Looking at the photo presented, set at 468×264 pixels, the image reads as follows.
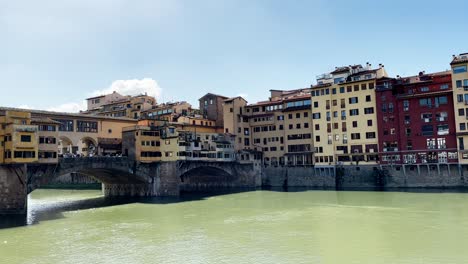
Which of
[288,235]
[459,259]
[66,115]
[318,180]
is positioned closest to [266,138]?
[318,180]

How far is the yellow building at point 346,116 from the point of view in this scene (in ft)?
255

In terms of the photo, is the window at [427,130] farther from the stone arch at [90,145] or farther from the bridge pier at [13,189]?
the bridge pier at [13,189]

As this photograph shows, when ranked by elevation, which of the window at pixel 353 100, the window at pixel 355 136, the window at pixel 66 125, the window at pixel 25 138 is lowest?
the window at pixel 25 138

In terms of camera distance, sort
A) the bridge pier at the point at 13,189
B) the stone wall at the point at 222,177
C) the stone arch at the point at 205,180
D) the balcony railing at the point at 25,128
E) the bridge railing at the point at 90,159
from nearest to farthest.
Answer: the bridge pier at the point at 13,189 < the balcony railing at the point at 25,128 < the bridge railing at the point at 90,159 < the stone wall at the point at 222,177 < the stone arch at the point at 205,180

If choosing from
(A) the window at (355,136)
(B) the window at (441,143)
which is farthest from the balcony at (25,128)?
(B) the window at (441,143)

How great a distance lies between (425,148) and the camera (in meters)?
71.2

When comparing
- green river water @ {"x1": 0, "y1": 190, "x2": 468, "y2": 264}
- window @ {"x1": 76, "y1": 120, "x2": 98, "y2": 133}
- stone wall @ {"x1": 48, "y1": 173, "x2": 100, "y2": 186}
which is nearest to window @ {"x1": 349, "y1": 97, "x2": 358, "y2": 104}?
green river water @ {"x1": 0, "y1": 190, "x2": 468, "y2": 264}

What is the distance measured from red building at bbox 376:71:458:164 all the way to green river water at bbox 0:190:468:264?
12.8 metres

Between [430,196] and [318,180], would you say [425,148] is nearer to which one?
[430,196]

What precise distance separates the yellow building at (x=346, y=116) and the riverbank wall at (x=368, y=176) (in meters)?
2.08

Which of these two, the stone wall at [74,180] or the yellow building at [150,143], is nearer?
the yellow building at [150,143]

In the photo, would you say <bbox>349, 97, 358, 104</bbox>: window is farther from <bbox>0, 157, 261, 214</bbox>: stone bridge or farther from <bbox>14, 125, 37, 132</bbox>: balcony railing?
<bbox>14, 125, 37, 132</bbox>: balcony railing

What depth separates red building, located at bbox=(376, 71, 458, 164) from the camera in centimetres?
6988

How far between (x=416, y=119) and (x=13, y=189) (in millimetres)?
65356
